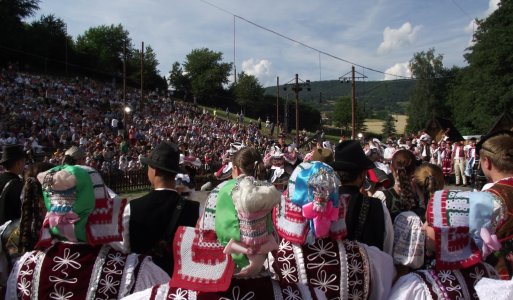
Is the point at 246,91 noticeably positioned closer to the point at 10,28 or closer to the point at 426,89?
the point at 426,89

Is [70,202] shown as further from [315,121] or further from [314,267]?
[315,121]

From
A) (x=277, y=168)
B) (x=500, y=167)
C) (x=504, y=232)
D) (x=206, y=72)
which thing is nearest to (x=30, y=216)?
(x=504, y=232)

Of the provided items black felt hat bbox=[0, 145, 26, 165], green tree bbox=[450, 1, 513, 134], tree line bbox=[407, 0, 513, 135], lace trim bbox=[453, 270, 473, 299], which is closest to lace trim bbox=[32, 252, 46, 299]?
lace trim bbox=[453, 270, 473, 299]

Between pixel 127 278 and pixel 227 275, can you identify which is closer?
pixel 227 275

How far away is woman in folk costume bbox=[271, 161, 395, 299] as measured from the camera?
2316 millimetres

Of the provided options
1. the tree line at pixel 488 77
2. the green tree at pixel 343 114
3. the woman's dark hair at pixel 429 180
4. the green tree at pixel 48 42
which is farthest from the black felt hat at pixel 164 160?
the green tree at pixel 343 114

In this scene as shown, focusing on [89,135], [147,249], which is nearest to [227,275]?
[147,249]

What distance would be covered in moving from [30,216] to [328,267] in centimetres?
184

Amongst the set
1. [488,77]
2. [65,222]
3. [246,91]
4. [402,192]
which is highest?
[246,91]

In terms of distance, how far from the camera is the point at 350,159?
2893 mm

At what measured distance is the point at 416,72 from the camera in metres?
66.8

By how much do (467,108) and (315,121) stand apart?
49.0 metres

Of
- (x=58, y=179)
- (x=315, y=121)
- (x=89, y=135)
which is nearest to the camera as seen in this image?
(x=58, y=179)

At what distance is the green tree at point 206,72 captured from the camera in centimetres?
7262
